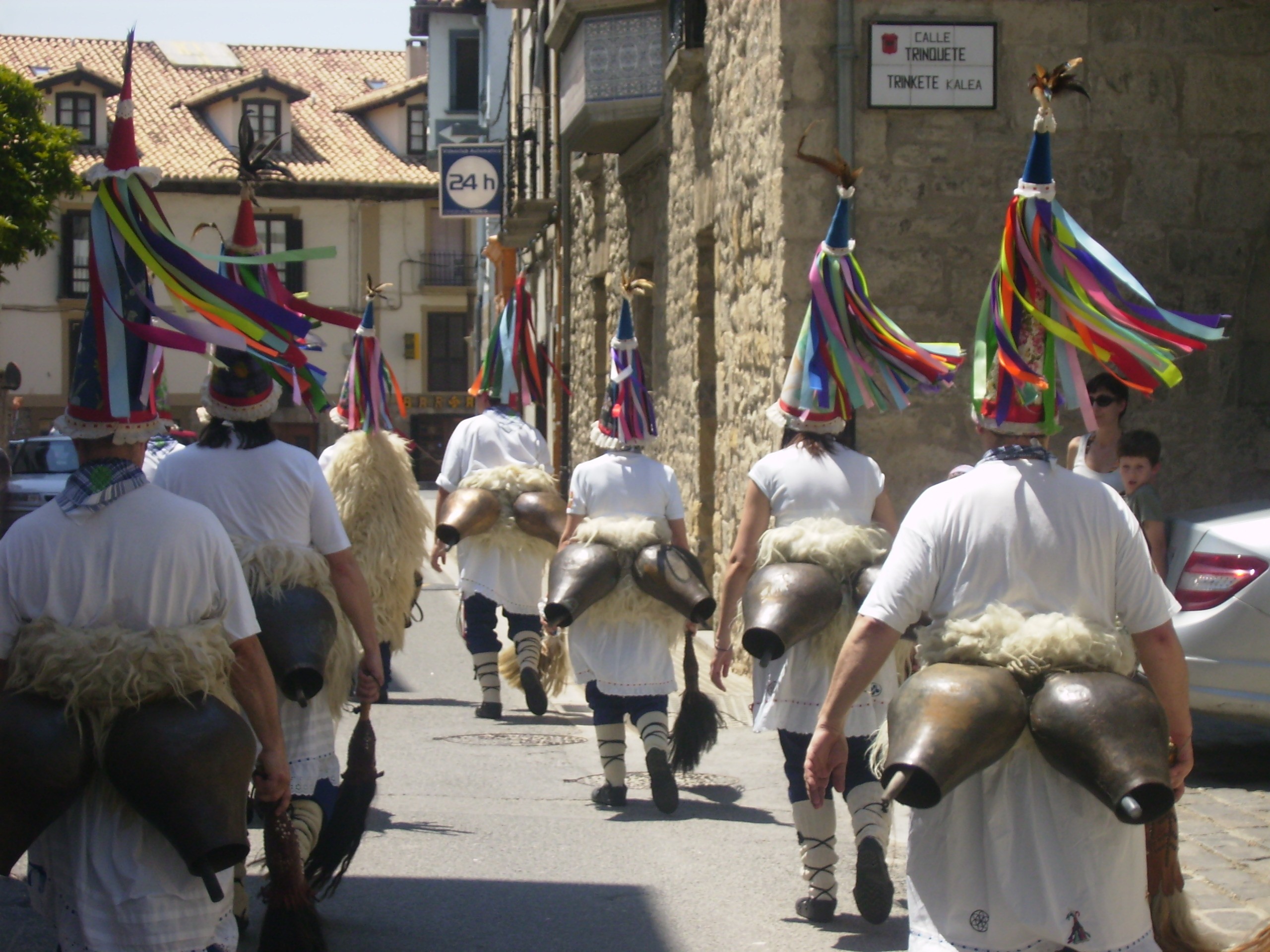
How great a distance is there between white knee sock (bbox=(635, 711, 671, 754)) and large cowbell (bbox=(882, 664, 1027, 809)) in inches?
131

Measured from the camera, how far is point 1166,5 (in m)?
9.15

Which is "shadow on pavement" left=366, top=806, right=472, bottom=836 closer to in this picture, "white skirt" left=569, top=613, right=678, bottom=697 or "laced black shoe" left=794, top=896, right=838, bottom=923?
"white skirt" left=569, top=613, right=678, bottom=697

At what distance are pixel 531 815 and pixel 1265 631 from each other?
317 cm

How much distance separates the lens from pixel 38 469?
2008 cm

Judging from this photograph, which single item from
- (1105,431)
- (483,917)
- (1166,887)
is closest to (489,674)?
(1105,431)

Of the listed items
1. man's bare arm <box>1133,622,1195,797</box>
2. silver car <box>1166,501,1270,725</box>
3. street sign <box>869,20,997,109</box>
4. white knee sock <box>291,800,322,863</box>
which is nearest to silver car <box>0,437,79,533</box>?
street sign <box>869,20,997,109</box>

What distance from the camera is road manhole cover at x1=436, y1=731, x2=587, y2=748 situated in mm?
8031

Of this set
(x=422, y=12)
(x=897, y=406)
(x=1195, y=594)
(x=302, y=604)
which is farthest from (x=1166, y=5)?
(x=422, y=12)

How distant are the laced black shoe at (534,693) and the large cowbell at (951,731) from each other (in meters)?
5.56

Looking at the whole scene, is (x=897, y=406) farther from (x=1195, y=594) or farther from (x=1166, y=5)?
(x=1166, y=5)

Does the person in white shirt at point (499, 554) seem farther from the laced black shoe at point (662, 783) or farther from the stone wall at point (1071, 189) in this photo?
the laced black shoe at point (662, 783)

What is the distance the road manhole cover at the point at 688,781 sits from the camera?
7.09 meters

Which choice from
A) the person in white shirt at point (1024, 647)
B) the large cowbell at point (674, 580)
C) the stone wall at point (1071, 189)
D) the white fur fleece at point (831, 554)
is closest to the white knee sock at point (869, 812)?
the white fur fleece at point (831, 554)

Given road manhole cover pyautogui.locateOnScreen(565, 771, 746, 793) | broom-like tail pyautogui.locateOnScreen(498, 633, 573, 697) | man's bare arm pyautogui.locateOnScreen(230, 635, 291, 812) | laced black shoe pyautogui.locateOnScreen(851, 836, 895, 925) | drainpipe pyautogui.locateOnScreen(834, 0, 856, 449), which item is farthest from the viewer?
drainpipe pyautogui.locateOnScreen(834, 0, 856, 449)
